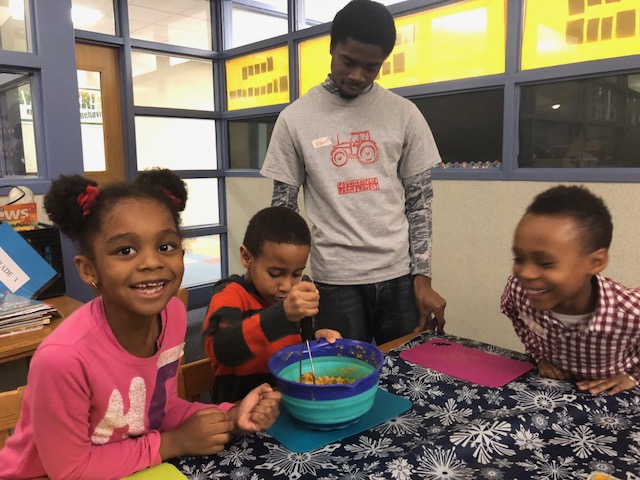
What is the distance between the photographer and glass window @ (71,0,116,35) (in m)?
3.63

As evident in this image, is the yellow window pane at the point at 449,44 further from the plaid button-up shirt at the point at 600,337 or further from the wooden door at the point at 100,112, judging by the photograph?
the wooden door at the point at 100,112

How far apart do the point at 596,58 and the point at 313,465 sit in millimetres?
2322

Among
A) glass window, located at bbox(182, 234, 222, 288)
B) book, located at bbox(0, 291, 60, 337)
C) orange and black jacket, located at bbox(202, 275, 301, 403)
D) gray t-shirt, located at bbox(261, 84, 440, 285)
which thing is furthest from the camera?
glass window, located at bbox(182, 234, 222, 288)

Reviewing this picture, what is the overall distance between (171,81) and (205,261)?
1.65m

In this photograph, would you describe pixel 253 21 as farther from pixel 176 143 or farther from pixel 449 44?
pixel 449 44

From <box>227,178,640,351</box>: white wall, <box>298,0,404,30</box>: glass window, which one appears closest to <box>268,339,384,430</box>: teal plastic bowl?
<box>227,178,640,351</box>: white wall

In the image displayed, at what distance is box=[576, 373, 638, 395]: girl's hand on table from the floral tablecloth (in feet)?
0.05

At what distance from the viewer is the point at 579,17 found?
2354 mm

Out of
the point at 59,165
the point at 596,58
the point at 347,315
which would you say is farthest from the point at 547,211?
the point at 59,165

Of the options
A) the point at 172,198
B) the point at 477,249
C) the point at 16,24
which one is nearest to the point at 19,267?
the point at 172,198

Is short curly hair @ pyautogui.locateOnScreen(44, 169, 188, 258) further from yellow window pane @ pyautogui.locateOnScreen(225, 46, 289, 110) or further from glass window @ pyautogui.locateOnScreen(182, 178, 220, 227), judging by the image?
glass window @ pyautogui.locateOnScreen(182, 178, 220, 227)

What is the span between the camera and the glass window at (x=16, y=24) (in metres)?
2.73

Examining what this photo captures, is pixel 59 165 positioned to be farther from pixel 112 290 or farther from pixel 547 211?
pixel 547 211

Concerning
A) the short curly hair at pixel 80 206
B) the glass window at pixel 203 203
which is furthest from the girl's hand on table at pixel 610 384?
the glass window at pixel 203 203
